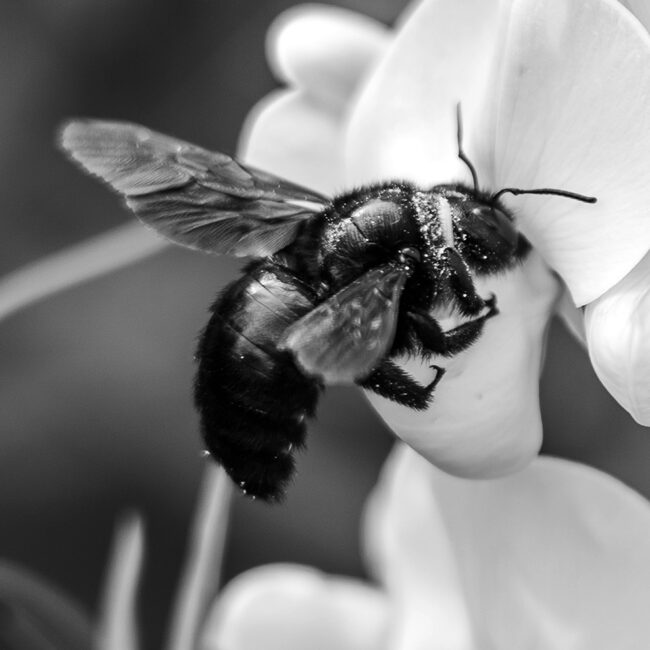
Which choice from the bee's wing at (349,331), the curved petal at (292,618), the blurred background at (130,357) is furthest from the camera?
the blurred background at (130,357)

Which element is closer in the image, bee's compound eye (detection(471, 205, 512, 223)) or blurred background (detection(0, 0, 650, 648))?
bee's compound eye (detection(471, 205, 512, 223))

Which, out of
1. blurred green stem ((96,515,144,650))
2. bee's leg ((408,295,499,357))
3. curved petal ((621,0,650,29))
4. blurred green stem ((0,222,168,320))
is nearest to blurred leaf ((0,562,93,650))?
blurred green stem ((96,515,144,650))

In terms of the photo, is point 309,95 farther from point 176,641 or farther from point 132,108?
point 132,108

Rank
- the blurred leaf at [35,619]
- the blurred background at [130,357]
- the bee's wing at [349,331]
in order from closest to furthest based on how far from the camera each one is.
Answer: the bee's wing at [349,331] < the blurred leaf at [35,619] < the blurred background at [130,357]

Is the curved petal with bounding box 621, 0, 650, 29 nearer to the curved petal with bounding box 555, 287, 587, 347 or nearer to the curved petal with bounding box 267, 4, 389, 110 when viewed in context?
the curved petal with bounding box 555, 287, 587, 347

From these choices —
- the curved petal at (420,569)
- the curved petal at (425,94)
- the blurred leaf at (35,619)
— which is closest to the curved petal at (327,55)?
the curved petal at (425,94)

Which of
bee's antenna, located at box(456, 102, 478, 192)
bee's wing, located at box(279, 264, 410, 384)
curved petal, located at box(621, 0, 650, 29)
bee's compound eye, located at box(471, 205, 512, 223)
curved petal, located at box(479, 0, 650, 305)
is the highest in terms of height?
curved petal, located at box(621, 0, 650, 29)

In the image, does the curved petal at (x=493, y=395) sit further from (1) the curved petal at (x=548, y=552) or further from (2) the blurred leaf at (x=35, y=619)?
(2) the blurred leaf at (x=35, y=619)
